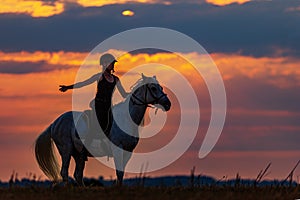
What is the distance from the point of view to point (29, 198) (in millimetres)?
15914

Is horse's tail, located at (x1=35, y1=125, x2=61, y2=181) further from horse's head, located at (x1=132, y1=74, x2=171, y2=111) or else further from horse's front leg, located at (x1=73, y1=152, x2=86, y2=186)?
horse's head, located at (x1=132, y1=74, x2=171, y2=111)

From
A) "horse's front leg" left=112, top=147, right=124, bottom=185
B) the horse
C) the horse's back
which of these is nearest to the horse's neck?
the horse

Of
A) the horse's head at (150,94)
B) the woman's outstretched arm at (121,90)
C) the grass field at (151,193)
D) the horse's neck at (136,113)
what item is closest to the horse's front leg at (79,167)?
the horse's neck at (136,113)

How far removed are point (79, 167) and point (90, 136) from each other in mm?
1120

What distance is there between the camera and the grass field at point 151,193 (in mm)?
16000

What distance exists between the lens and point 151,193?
16.4 metres

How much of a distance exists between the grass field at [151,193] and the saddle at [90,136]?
5.45 meters

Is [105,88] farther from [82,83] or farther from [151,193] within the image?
[151,193]

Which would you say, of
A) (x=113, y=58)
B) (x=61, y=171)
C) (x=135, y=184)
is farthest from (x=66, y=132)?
(x=135, y=184)

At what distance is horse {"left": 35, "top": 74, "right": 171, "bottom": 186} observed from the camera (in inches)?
890

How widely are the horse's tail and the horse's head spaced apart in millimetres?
3056

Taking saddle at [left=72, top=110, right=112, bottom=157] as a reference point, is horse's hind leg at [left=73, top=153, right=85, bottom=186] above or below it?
below

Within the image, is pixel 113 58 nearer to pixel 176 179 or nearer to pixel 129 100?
pixel 129 100

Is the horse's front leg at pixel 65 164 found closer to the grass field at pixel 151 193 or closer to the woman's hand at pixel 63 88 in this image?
the woman's hand at pixel 63 88
